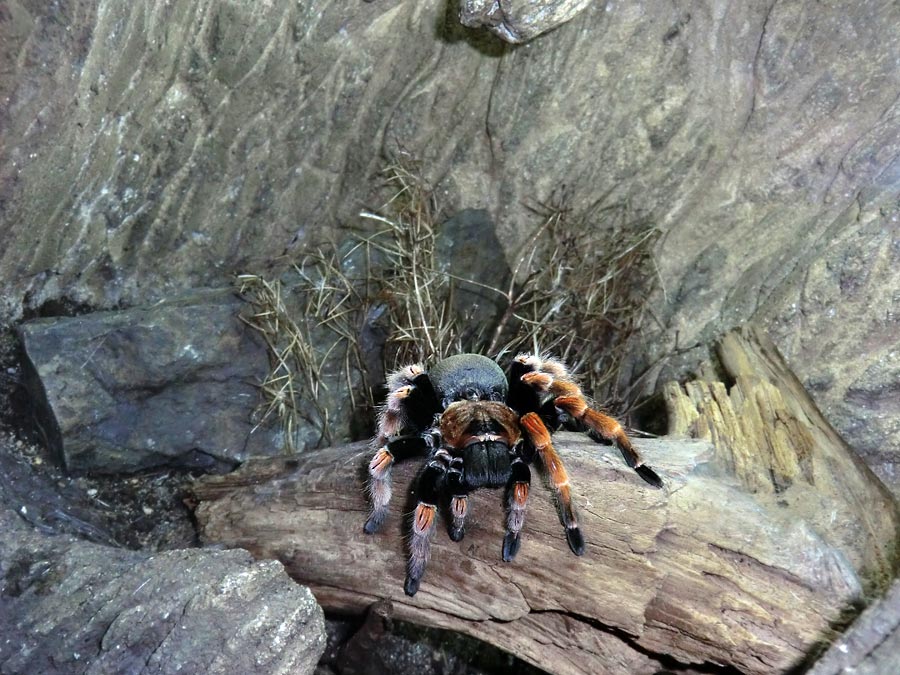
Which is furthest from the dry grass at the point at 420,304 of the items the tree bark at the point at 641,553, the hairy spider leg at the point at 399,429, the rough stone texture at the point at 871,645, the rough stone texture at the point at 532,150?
the rough stone texture at the point at 871,645

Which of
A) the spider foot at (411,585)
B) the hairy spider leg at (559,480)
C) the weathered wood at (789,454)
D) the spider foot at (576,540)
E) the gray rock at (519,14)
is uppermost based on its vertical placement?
the gray rock at (519,14)

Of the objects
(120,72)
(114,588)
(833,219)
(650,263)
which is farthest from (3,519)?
(833,219)

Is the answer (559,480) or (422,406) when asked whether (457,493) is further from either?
(422,406)

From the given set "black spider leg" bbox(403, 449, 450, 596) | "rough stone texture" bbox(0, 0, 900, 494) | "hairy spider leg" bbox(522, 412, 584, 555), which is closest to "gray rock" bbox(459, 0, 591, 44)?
"rough stone texture" bbox(0, 0, 900, 494)

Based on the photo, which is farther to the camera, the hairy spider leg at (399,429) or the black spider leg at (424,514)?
the hairy spider leg at (399,429)

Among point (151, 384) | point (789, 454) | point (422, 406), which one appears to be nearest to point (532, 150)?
point (422, 406)

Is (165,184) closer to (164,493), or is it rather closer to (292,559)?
(164,493)

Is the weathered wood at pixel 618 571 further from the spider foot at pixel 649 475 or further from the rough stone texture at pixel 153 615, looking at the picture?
the rough stone texture at pixel 153 615
